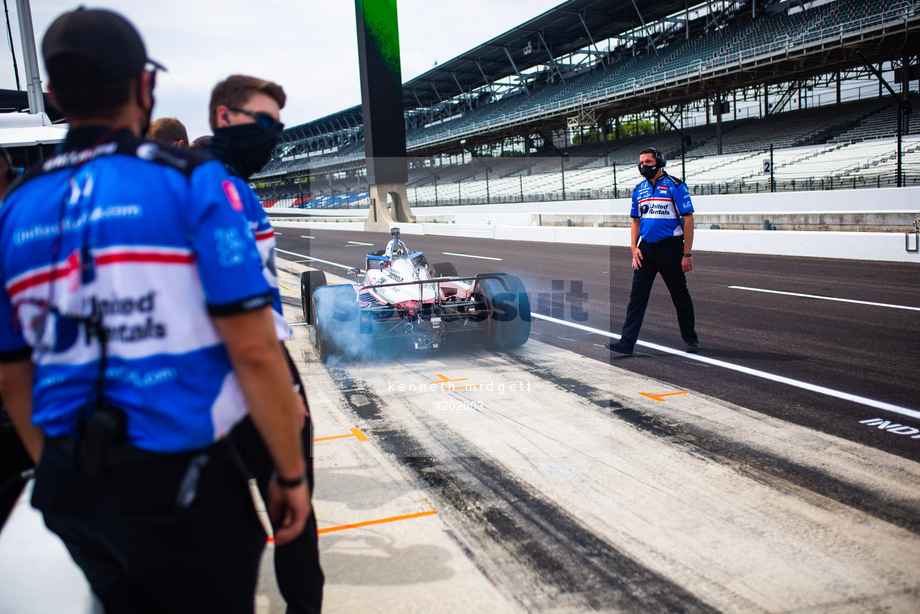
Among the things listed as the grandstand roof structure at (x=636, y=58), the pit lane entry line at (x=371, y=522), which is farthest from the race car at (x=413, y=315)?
the grandstand roof structure at (x=636, y=58)

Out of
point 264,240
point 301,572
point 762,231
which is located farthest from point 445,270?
point 762,231

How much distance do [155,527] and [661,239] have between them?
594cm

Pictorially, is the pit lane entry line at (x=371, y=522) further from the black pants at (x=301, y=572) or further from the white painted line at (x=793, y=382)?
the white painted line at (x=793, y=382)

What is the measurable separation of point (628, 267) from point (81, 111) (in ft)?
45.3

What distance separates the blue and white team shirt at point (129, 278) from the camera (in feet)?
4.45

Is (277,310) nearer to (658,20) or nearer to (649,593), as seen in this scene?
(649,593)

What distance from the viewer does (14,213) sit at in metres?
1.41

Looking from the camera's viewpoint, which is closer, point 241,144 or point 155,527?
point 155,527

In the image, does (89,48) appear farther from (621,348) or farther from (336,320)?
(621,348)

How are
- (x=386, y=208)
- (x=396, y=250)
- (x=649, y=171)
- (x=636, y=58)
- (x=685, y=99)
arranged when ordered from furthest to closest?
(x=636, y=58) → (x=685, y=99) → (x=386, y=208) → (x=396, y=250) → (x=649, y=171)

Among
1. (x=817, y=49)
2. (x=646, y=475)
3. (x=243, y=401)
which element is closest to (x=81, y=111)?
(x=243, y=401)

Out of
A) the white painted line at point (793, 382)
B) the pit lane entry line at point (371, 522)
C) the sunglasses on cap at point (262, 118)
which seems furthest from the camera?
the white painted line at point (793, 382)

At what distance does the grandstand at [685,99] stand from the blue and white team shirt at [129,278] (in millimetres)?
21237

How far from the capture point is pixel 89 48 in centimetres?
138
